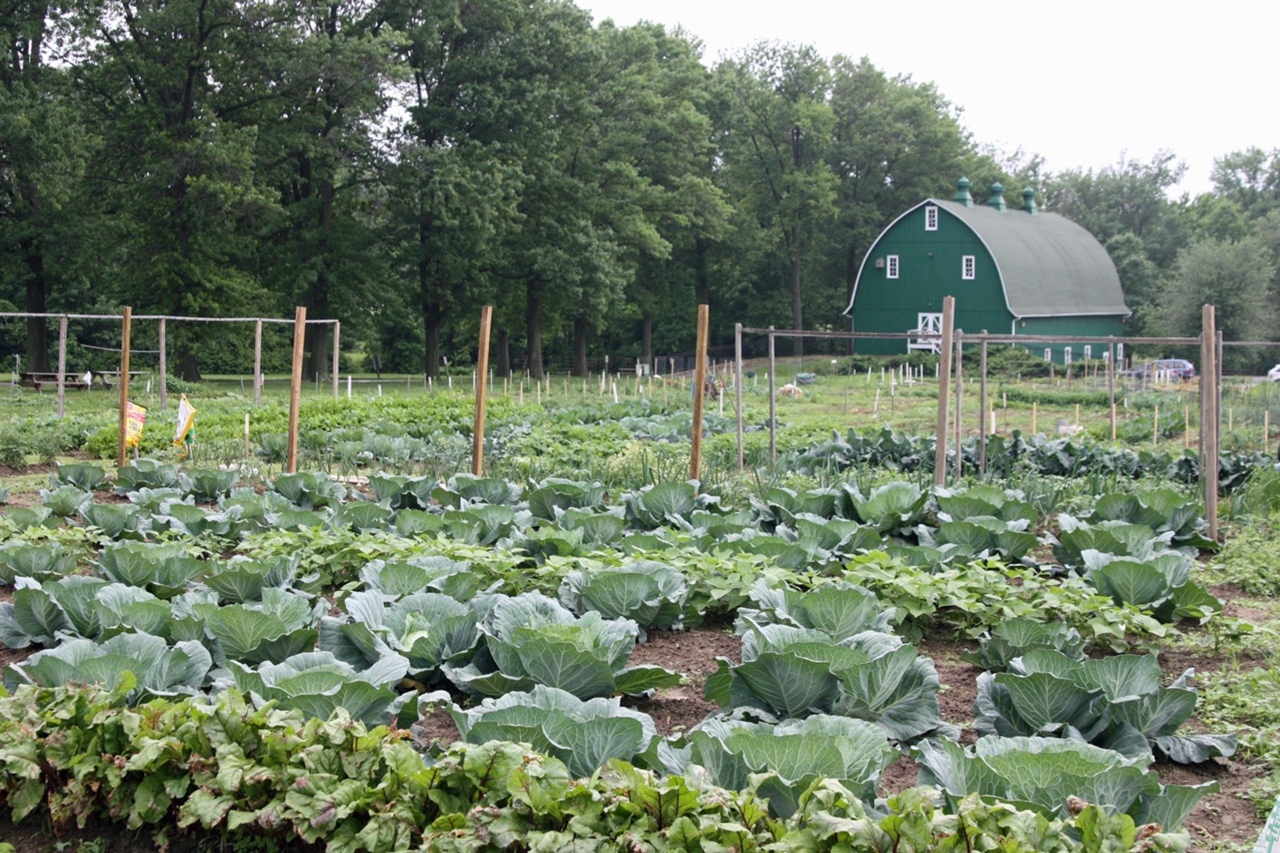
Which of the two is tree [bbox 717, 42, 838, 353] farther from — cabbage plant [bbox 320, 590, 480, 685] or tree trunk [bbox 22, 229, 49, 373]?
cabbage plant [bbox 320, 590, 480, 685]

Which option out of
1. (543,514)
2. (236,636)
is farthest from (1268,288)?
(236,636)

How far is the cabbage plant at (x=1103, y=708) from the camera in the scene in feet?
13.3

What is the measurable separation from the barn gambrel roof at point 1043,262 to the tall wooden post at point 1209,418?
30.5 meters

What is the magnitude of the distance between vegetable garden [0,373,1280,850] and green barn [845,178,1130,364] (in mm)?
31996

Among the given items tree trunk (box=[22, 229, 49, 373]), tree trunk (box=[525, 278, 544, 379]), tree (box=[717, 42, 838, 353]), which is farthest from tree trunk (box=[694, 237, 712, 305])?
tree trunk (box=[22, 229, 49, 373])

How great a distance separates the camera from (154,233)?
28.2 meters

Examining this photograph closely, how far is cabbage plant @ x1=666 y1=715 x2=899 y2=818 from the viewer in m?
3.12

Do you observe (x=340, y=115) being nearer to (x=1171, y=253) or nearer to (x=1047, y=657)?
(x=1047, y=657)

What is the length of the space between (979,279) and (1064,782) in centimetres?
3813

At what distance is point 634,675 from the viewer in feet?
Result: 14.4

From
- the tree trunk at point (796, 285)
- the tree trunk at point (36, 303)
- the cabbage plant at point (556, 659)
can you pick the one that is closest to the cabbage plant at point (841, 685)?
the cabbage plant at point (556, 659)

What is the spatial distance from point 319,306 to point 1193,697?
97.3ft

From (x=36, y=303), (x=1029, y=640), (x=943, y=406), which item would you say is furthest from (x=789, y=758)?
(x=36, y=303)

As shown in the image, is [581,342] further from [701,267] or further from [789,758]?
[789,758]
